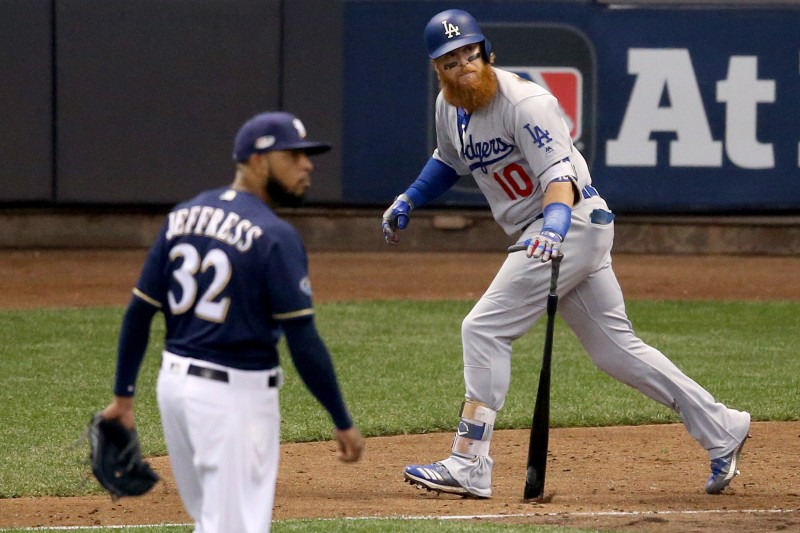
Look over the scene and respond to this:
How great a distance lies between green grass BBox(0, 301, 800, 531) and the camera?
21.8 ft

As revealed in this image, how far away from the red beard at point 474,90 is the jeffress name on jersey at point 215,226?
1987 millimetres

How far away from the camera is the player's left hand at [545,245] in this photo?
467 cm

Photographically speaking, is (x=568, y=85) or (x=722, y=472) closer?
(x=722, y=472)

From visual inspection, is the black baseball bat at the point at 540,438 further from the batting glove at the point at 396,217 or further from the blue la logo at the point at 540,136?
the batting glove at the point at 396,217

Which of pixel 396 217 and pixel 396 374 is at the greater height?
pixel 396 217

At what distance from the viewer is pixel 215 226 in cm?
326

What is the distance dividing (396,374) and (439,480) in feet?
10.4

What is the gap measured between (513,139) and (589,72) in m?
9.53

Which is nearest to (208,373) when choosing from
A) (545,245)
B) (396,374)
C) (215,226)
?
(215,226)

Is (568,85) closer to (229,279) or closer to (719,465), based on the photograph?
(719,465)

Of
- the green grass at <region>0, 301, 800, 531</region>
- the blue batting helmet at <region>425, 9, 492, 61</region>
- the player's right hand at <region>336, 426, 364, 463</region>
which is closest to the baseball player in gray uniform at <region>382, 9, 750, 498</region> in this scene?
the blue batting helmet at <region>425, 9, 492, 61</region>

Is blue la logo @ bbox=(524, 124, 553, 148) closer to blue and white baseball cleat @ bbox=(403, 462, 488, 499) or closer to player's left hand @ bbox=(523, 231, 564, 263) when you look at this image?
player's left hand @ bbox=(523, 231, 564, 263)

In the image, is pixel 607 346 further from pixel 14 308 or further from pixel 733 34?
pixel 733 34

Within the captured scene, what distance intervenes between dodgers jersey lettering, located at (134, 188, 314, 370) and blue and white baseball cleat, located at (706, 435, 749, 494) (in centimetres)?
266
